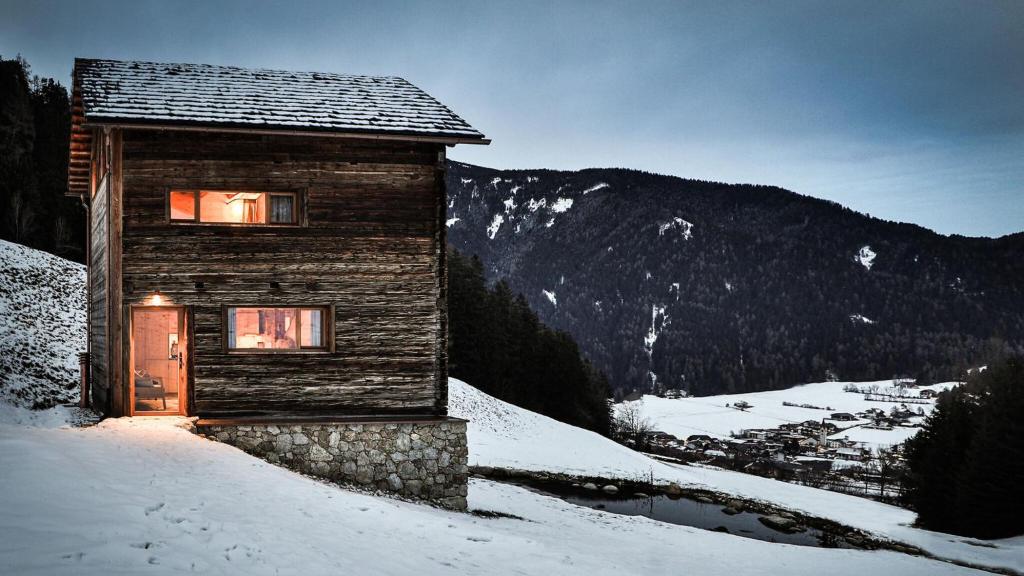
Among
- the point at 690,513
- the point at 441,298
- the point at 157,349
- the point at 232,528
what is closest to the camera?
the point at 232,528

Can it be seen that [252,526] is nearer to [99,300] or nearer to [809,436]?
[99,300]

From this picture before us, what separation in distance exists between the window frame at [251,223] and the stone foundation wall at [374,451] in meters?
4.67

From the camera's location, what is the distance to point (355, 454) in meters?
15.7

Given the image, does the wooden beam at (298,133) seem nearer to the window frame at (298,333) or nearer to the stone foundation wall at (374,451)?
the window frame at (298,333)

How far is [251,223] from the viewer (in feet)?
52.6

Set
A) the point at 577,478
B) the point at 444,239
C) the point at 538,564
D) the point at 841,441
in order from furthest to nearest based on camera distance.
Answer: the point at 841,441
the point at 577,478
the point at 444,239
the point at 538,564

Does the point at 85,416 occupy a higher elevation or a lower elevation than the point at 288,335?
lower

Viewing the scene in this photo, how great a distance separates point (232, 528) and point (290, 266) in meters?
8.11

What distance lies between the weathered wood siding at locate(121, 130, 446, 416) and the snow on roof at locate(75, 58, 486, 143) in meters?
0.59

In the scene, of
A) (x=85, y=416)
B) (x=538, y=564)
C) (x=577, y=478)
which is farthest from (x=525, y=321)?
(x=538, y=564)

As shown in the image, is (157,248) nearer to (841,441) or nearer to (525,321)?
(525,321)

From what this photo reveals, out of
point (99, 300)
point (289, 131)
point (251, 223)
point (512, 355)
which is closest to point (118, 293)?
point (251, 223)

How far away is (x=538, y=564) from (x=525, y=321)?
61.4 meters

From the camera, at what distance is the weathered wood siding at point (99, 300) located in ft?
55.0
